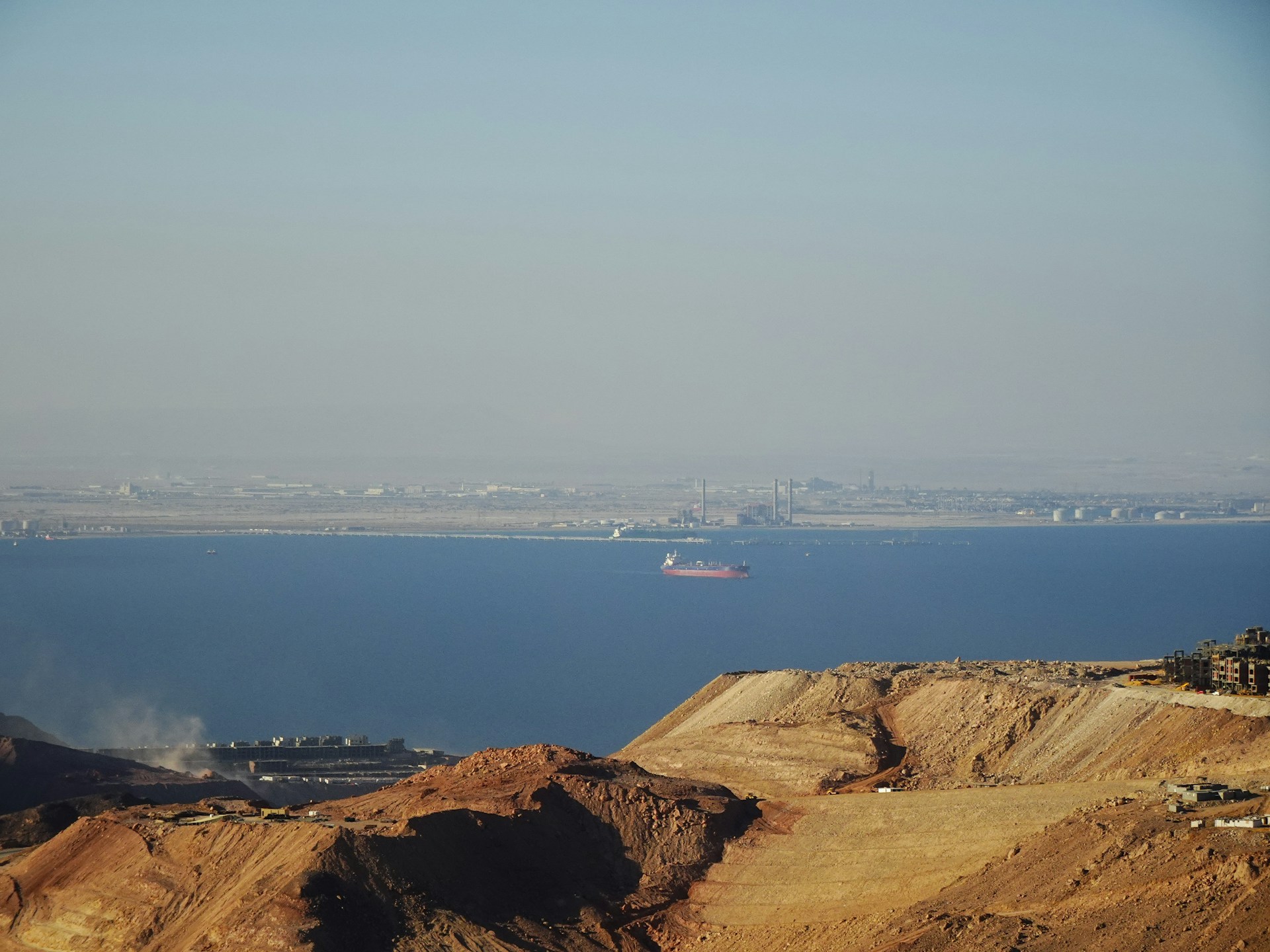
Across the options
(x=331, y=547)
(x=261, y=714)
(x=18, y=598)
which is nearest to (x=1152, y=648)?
(x=261, y=714)

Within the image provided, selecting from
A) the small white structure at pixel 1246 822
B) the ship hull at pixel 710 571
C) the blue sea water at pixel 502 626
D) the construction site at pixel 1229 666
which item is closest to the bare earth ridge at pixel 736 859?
the small white structure at pixel 1246 822

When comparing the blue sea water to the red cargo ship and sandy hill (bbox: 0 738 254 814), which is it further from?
sandy hill (bbox: 0 738 254 814)

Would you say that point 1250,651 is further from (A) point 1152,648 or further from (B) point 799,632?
(B) point 799,632

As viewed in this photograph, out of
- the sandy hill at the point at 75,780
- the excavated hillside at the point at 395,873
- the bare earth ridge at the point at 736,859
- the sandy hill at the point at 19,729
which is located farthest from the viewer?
the sandy hill at the point at 19,729

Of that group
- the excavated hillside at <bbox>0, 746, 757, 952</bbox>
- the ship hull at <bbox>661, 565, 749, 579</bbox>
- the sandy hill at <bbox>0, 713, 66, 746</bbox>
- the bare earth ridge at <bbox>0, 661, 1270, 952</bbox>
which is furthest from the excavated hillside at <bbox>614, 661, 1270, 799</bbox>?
the ship hull at <bbox>661, 565, 749, 579</bbox>

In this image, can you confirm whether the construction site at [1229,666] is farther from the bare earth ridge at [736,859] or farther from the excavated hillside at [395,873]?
the excavated hillside at [395,873]

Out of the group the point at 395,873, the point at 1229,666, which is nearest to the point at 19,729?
the point at 395,873
